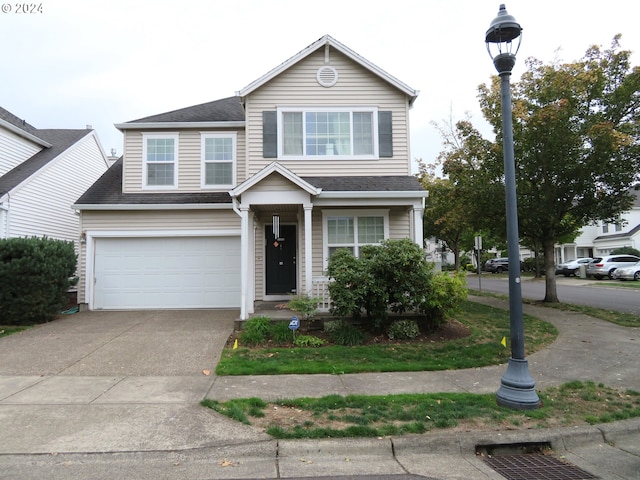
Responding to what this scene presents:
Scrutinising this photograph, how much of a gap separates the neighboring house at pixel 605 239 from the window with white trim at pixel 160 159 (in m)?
32.0

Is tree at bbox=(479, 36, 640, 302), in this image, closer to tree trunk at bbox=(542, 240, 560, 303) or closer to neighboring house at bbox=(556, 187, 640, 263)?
tree trunk at bbox=(542, 240, 560, 303)

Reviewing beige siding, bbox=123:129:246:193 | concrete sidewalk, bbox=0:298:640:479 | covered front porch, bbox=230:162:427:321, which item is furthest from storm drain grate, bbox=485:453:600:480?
beige siding, bbox=123:129:246:193

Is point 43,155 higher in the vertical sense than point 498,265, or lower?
higher

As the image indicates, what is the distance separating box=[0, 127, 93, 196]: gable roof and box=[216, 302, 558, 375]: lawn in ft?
35.4

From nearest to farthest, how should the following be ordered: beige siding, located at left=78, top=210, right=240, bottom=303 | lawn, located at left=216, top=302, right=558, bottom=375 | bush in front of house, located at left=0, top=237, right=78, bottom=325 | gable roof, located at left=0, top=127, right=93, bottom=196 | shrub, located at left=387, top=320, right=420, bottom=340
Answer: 1. lawn, located at left=216, top=302, right=558, bottom=375
2. shrub, located at left=387, top=320, right=420, bottom=340
3. bush in front of house, located at left=0, top=237, right=78, bottom=325
4. beige siding, located at left=78, top=210, right=240, bottom=303
5. gable roof, located at left=0, top=127, right=93, bottom=196

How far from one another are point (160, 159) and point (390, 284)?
8.65 meters

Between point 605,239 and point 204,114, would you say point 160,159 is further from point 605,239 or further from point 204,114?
point 605,239

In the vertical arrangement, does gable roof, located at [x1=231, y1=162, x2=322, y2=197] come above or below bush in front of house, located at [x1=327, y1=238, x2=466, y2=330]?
above

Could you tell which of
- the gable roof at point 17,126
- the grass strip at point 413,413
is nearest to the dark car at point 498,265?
the grass strip at point 413,413

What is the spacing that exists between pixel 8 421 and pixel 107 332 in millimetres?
4900

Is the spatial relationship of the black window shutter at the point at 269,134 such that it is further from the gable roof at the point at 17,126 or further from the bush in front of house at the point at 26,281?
the gable roof at the point at 17,126

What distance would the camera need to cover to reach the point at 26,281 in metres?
10.3

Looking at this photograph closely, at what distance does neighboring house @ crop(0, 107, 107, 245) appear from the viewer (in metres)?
13.1

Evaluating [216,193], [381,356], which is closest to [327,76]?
[216,193]
